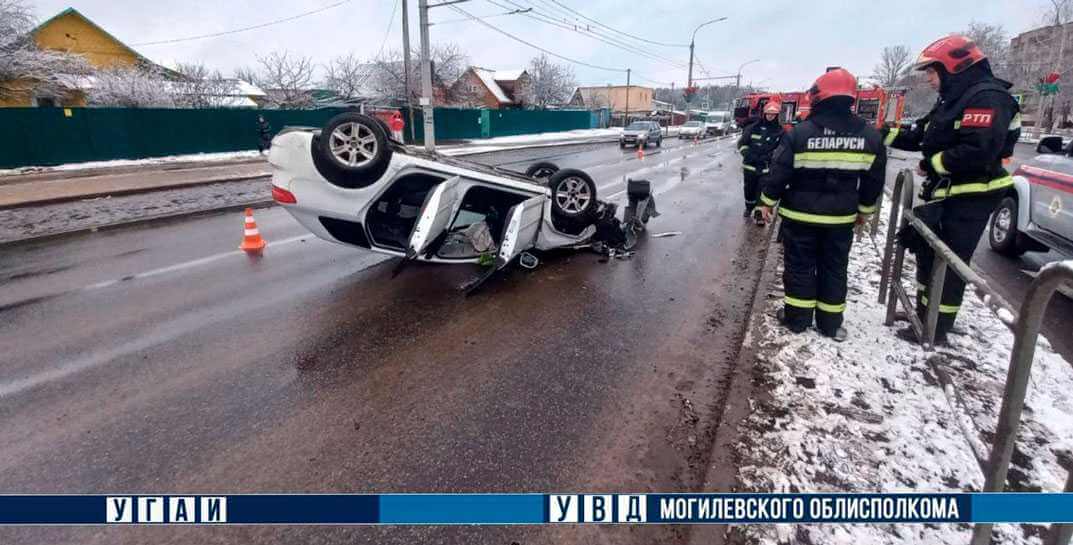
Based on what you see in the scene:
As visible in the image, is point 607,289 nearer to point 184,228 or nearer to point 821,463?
point 821,463

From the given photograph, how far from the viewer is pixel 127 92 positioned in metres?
25.8

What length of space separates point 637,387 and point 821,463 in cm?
118

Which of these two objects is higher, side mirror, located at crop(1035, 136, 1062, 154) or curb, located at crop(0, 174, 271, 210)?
side mirror, located at crop(1035, 136, 1062, 154)

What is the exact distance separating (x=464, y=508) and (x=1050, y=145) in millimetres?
7066

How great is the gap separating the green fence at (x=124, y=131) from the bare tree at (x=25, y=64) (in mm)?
5840

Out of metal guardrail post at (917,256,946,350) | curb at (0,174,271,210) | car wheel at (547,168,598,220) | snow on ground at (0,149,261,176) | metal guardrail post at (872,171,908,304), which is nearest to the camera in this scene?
metal guardrail post at (917,256,946,350)

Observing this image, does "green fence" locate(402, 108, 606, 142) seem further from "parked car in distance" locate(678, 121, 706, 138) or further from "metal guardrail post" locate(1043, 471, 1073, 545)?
"metal guardrail post" locate(1043, 471, 1073, 545)

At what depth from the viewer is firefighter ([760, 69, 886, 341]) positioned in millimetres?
3781

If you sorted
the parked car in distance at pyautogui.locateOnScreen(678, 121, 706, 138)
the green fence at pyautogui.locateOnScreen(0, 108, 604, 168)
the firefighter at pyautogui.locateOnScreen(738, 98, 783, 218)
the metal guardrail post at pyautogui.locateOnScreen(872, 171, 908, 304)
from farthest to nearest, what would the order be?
1. the parked car in distance at pyautogui.locateOnScreen(678, 121, 706, 138)
2. the green fence at pyautogui.locateOnScreen(0, 108, 604, 168)
3. the firefighter at pyautogui.locateOnScreen(738, 98, 783, 218)
4. the metal guardrail post at pyautogui.locateOnScreen(872, 171, 908, 304)

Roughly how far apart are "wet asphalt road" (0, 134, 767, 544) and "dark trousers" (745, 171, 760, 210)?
299 centimetres

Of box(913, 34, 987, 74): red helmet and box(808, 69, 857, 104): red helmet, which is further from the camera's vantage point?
box(808, 69, 857, 104): red helmet

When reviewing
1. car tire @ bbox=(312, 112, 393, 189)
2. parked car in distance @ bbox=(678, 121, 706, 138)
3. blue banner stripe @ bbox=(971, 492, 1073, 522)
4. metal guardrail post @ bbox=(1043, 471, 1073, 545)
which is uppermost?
parked car in distance @ bbox=(678, 121, 706, 138)

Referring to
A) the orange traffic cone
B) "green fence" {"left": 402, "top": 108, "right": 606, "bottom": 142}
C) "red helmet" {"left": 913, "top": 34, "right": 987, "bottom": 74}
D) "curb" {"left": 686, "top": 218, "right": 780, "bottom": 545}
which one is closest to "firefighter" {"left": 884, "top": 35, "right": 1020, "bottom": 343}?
"red helmet" {"left": 913, "top": 34, "right": 987, "bottom": 74}

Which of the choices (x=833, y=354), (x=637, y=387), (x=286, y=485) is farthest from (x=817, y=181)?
(x=286, y=485)
